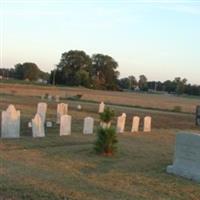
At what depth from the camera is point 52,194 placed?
340 inches

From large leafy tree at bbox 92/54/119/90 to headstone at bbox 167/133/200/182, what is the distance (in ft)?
457

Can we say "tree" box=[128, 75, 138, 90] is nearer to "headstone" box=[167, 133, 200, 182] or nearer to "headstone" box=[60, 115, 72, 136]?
"headstone" box=[60, 115, 72, 136]

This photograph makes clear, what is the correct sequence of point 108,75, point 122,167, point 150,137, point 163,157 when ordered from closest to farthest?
point 122,167 < point 163,157 < point 150,137 < point 108,75

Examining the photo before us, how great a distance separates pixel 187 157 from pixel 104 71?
145619mm

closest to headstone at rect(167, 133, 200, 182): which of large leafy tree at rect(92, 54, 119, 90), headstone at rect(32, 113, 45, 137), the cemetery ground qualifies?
the cemetery ground

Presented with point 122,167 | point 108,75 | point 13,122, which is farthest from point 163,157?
point 108,75

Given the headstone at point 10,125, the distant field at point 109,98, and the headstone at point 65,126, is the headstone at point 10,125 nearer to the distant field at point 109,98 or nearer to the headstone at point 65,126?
the headstone at point 65,126

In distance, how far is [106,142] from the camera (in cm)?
1429

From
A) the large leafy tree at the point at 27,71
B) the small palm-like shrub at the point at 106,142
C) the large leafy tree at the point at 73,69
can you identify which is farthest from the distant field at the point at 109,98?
the large leafy tree at the point at 27,71

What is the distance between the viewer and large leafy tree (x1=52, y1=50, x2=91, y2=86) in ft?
467

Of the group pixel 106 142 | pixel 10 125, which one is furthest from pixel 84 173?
pixel 10 125

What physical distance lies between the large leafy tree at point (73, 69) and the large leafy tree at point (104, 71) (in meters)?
4.30

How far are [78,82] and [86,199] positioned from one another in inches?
5238

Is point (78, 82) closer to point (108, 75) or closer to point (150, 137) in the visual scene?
point (108, 75)
